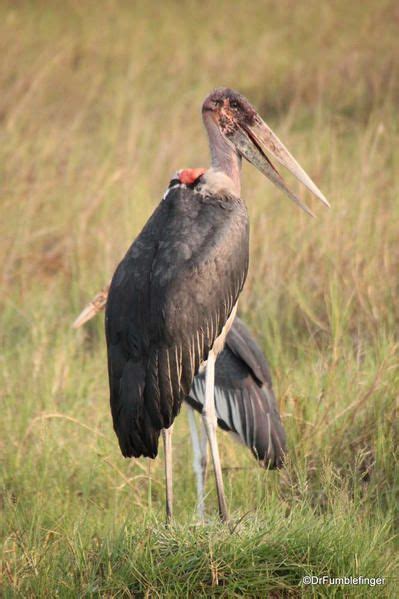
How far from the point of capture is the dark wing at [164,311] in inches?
159

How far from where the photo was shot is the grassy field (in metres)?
3.79

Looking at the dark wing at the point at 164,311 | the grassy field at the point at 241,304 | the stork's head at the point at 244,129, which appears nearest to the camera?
the grassy field at the point at 241,304

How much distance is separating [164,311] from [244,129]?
0.93 metres

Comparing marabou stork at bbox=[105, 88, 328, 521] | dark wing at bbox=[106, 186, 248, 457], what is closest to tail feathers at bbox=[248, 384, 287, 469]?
marabou stork at bbox=[105, 88, 328, 521]

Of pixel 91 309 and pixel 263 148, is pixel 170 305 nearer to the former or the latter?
pixel 263 148

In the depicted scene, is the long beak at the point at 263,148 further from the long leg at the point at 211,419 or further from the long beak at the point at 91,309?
the long beak at the point at 91,309

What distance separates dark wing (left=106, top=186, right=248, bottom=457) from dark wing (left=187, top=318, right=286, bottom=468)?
747 millimetres

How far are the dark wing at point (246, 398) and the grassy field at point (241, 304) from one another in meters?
0.11

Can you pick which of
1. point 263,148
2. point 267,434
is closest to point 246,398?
point 267,434

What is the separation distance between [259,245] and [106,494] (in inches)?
91.6

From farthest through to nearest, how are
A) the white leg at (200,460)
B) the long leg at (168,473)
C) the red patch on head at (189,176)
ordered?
the white leg at (200,460), the red patch on head at (189,176), the long leg at (168,473)

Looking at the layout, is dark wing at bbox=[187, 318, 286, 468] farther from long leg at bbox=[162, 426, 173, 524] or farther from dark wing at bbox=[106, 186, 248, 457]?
dark wing at bbox=[106, 186, 248, 457]

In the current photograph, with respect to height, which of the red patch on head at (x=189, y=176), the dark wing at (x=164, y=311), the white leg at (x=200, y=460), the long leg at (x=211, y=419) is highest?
the red patch on head at (x=189, y=176)

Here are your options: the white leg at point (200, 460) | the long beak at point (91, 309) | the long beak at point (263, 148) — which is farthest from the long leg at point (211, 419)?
the long beak at point (91, 309)
